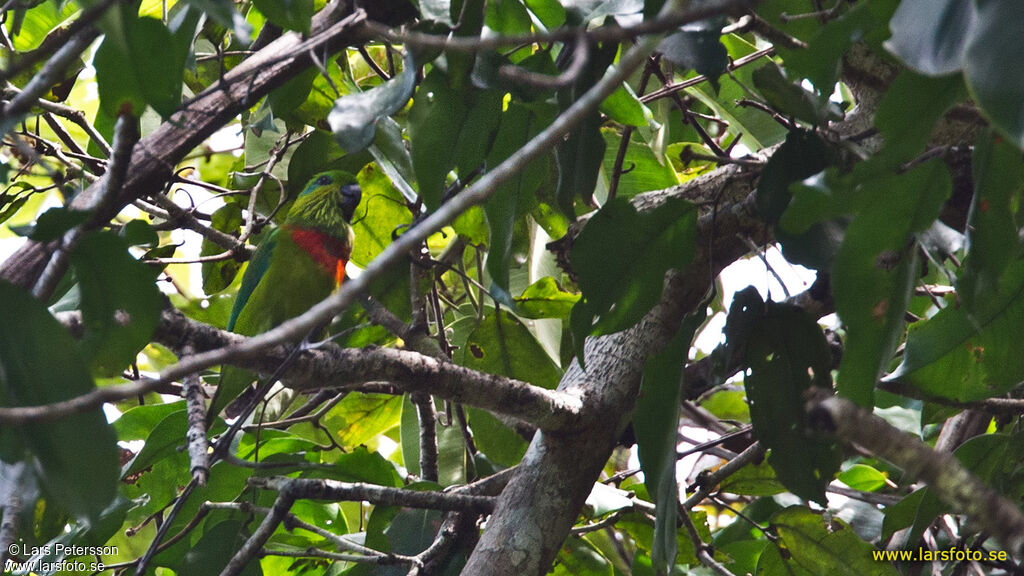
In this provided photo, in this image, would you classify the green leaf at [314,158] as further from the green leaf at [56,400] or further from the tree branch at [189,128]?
the green leaf at [56,400]

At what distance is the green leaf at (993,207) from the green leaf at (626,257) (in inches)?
22.2

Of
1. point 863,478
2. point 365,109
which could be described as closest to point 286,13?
point 365,109

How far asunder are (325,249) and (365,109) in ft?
6.00

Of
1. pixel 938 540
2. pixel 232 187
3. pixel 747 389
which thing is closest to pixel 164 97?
pixel 747 389

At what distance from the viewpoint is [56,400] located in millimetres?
1235

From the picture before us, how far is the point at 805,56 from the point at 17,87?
7.79 ft

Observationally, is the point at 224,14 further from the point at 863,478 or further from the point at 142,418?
the point at 863,478

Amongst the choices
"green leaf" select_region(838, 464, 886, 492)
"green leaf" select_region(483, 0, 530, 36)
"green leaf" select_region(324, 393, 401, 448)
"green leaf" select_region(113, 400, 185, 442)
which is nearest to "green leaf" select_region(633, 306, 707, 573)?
"green leaf" select_region(483, 0, 530, 36)

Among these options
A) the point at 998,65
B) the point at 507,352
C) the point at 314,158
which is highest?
the point at 998,65

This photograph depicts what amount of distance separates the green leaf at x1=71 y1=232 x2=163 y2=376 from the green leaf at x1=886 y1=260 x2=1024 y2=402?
4.61ft

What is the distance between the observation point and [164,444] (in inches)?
85.4

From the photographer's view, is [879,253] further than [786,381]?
No

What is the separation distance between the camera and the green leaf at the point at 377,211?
9.34ft

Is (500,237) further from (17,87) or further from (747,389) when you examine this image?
(17,87)
